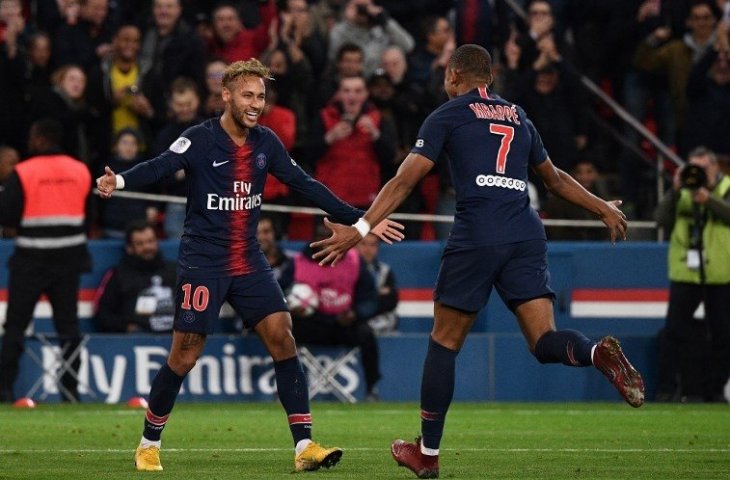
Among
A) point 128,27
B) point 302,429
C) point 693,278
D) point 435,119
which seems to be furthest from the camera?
point 128,27

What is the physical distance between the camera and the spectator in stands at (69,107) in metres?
17.0

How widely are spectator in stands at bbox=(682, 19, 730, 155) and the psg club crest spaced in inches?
361

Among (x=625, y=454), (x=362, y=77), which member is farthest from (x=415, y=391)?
(x=625, y=454)

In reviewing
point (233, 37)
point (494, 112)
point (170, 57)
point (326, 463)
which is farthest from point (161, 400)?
point (233, 37)

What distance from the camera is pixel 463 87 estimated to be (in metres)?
8.71

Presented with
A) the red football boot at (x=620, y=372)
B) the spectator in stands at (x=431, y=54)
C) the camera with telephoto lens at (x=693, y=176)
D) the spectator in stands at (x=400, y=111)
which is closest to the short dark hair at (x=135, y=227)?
the spectator in stands at (x=400, y=111)

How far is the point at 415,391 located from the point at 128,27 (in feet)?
16.3

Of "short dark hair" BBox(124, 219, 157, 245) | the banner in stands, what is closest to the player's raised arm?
the banner in stands

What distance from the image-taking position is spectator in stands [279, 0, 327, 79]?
58.0 feet

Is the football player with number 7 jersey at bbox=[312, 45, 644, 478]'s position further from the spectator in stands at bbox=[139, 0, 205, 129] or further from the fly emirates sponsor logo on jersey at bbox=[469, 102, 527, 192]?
the spectator in stands at bbox=[139, 0, 205, 129]

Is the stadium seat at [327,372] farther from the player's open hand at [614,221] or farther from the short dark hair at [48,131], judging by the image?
the player's open hand at [614,221]

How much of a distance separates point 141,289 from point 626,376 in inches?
338

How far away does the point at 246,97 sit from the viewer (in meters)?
9.14

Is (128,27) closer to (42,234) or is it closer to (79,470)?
(42,234)
